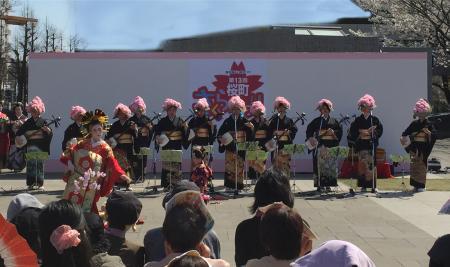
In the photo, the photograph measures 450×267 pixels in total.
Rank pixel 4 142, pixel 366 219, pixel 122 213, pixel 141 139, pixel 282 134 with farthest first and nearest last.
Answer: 1. pixel 4 142
2. pixel 141 139
3. pixel 282 134
4. pixel 366 219
5. pixel 122 213

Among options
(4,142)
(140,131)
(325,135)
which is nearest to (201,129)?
(140,131)

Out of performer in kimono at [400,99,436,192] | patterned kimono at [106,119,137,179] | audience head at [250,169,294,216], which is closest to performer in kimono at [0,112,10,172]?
patterned kimono at [106,119,137,179]

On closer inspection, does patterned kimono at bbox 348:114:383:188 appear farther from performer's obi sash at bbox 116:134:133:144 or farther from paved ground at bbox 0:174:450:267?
performer's obi sash at bbox 116:134:133:144

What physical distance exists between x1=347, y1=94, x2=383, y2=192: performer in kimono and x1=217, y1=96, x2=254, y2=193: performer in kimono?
221 cm

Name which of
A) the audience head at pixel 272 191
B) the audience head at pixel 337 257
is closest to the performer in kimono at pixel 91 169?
the audience head at pixel 272 191

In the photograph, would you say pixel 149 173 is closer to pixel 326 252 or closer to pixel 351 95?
pixel 351 95

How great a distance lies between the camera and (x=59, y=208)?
10.3 ft

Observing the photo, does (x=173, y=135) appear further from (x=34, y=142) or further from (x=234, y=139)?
(x=34, y=142)

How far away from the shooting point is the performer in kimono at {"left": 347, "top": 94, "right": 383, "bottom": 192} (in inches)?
477

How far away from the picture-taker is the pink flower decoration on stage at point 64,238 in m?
2.97

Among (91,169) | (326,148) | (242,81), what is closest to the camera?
(91,169)

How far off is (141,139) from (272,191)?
9.42 m

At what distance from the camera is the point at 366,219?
365 inches

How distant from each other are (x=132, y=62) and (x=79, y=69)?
1.40m
